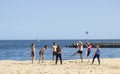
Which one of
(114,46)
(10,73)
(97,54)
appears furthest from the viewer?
(114,46)

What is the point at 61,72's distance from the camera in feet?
61.2

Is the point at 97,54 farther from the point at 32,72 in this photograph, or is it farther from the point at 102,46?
the point at 102,46

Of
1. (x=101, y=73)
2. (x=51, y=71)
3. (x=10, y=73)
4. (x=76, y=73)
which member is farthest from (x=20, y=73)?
(x=101, y=73)

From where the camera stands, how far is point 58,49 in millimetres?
23438

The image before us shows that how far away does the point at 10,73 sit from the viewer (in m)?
18.3

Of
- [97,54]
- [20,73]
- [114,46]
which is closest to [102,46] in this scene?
[114,46]

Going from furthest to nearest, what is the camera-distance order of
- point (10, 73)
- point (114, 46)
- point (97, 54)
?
1. point (114, 46)
2. point (97, 54)
3. point (10, 73)

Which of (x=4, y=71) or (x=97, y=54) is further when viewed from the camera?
(x=97, y=54)

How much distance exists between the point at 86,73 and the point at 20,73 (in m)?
3.72

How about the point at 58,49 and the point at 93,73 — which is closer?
the point at 93,73

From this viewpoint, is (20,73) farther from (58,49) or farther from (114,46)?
(114,46)

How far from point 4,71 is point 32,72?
1.73 metres

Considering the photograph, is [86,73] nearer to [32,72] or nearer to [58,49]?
[32,72]

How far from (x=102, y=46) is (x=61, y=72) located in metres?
70.5
